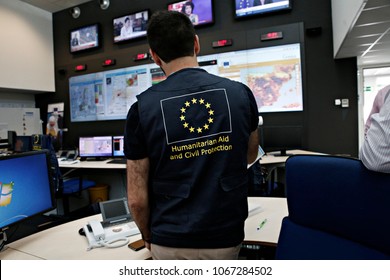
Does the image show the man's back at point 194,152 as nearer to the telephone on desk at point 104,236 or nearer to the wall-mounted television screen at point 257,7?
the telephone on desk at point 104,236

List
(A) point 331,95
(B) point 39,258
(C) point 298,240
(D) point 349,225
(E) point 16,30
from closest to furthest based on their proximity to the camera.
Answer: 1. (D) point 349,225
2. (C) point 298,240
3. (B) point 39,258
4. (A) point 331,95
5. (E) point 16,30

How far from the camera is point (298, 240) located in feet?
2.90

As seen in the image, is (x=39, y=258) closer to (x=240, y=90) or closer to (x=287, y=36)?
(x=240, y=90)

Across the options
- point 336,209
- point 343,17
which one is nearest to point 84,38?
point 343,17

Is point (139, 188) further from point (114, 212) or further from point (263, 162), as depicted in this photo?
point (263, 162)

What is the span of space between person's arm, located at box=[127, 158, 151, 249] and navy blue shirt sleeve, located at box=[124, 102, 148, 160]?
0.09ft

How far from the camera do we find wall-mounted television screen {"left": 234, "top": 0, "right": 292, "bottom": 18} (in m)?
3.34

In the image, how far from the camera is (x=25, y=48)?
4469 mm

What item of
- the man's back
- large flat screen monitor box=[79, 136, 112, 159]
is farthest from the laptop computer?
large flat screen monitor box=[79, 136, 112, 159]

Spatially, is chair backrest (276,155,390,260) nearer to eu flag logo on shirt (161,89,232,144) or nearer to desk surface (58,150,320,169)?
eu flag logo on shirt (161,89,232,144)

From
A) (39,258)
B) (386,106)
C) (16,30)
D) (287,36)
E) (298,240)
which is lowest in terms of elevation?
(39,258)

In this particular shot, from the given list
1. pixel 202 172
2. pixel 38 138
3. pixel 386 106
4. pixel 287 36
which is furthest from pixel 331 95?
pixel 38 138

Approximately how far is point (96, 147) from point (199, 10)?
2542 mm
